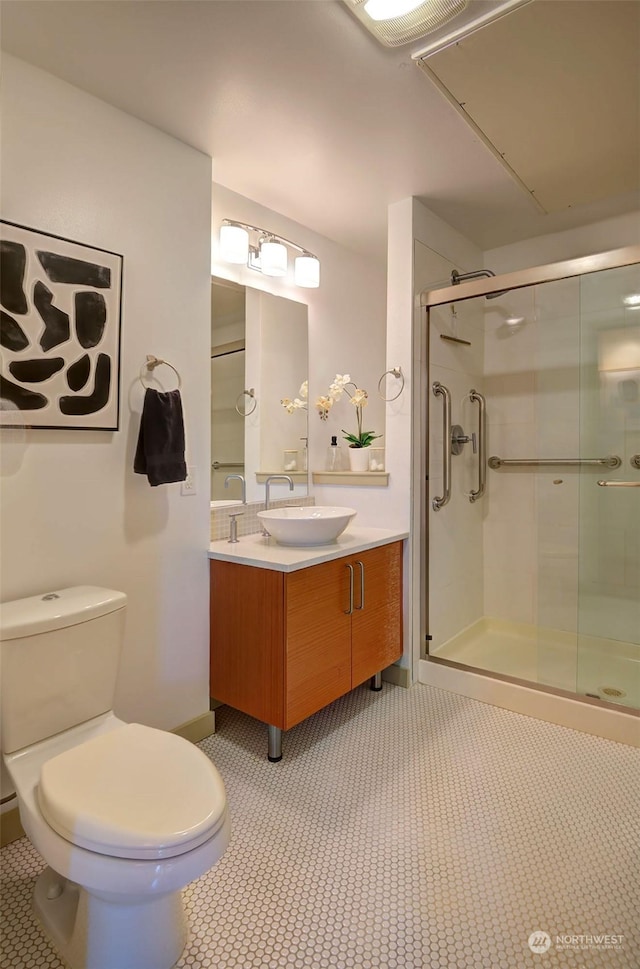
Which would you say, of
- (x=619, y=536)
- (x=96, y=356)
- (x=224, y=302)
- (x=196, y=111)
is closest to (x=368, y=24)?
(x=196, y=111)

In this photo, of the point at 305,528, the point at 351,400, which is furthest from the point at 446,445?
the point at 305,528

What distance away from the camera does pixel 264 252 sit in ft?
8.03

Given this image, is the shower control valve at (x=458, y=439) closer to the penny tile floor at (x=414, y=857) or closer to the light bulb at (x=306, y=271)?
the light bulb at (x=306, y=271)

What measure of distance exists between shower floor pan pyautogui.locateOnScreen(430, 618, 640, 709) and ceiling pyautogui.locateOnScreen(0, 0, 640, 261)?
2.39 metres

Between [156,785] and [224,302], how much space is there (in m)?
1.99

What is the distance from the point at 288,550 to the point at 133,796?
1084 millimetres

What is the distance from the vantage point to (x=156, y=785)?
3.86 ft

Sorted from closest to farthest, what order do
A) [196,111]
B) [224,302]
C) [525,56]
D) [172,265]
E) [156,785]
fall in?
[156,785] < [525,56] < [196,111] < [172,265] < [224,302]

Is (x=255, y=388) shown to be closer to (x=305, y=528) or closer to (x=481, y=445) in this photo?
(x=305, y=528)

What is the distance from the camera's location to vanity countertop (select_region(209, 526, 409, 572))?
188cm

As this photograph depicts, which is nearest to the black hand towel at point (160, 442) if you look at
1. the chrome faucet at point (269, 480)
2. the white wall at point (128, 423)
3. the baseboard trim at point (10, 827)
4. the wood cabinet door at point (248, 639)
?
the white wall at point (128, 423)

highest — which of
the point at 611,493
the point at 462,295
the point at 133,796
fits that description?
the point at 462,295

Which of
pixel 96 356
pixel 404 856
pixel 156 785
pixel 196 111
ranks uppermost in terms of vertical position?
pixel 196 111

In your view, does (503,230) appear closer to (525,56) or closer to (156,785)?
(525,56)
